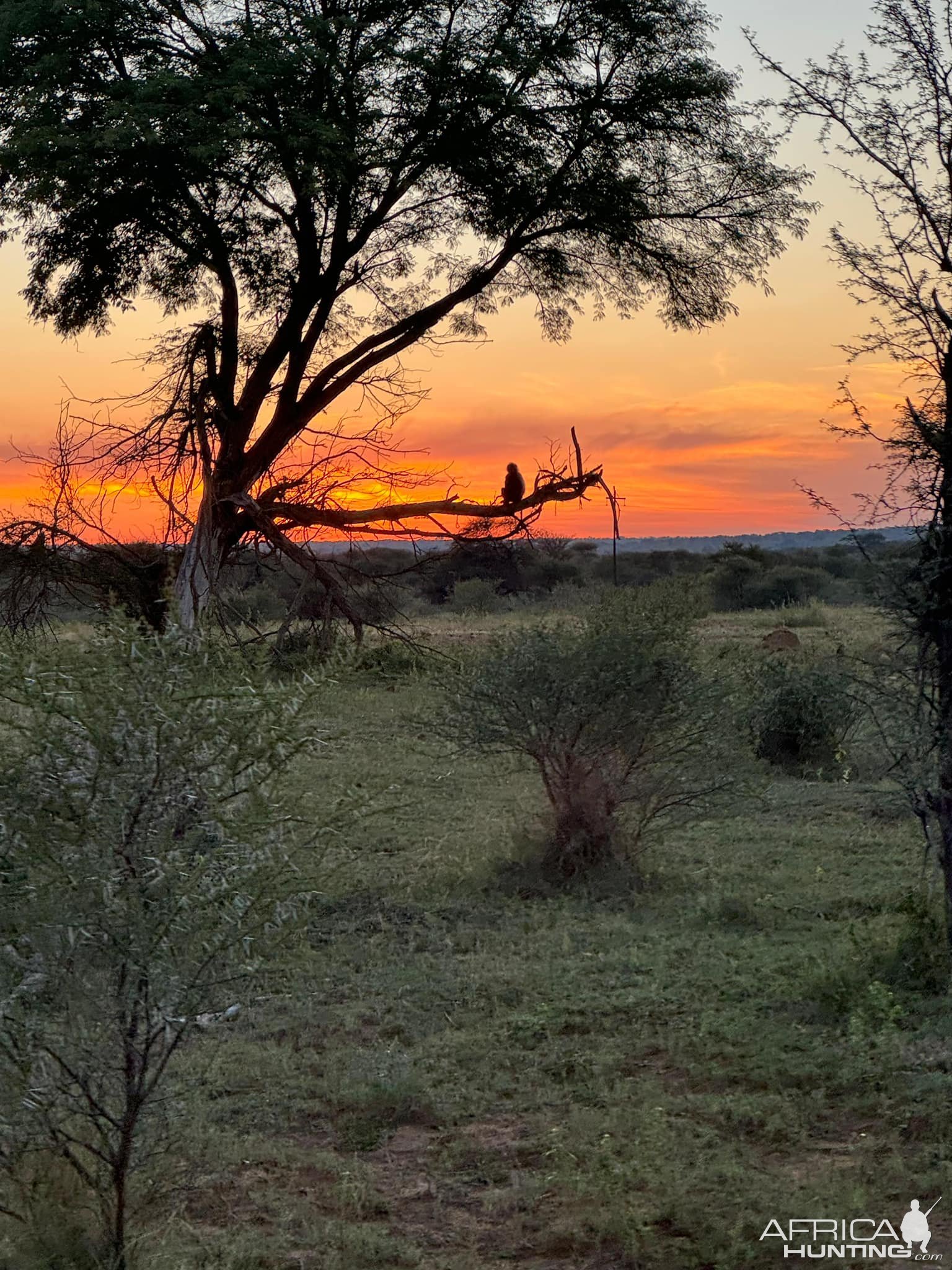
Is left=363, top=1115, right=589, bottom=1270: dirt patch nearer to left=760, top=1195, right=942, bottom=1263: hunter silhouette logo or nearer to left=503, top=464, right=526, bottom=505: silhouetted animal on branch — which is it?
left=760, top=1195, right=942, bottom=1263: hunter silhouette logo

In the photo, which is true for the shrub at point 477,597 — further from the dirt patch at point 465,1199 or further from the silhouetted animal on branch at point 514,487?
the dirt patch at point 465,1199

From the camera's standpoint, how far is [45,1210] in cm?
388

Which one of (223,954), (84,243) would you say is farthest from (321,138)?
(223,954)

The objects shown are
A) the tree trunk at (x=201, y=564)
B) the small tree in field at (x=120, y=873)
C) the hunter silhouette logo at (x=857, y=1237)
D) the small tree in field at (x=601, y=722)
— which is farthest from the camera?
the tree trunk at (x=201, y=564)

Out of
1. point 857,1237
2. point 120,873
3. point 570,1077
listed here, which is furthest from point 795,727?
point 120,873

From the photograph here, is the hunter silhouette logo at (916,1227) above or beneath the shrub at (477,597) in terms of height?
beneath

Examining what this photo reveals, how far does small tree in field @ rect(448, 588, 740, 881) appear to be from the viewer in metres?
9.19

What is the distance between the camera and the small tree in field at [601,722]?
919 centimetres

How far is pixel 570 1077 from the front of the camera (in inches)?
219

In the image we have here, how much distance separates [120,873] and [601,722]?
19.8 feet

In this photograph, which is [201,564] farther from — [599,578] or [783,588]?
[599,578]

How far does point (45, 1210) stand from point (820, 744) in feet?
37.6

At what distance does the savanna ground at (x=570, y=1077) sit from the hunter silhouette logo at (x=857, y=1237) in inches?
2.3

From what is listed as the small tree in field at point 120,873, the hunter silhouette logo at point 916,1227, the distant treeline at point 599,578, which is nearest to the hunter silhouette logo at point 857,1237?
the hunter silhouette logo at point 916,1227
